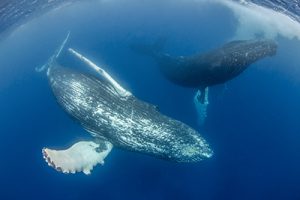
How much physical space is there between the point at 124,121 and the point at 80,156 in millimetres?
1692

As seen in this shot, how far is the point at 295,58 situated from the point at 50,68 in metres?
10.3

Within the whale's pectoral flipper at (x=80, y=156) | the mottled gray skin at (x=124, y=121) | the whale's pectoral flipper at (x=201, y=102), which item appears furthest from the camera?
the whale's pectoral flipper at (x=201, y=102)

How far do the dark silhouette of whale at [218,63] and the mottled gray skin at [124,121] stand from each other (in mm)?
3242

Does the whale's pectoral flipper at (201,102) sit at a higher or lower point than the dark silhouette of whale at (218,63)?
lower

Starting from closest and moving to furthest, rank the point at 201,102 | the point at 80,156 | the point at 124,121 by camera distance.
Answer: the point at 124,121
the point at 80,156
the point at 201,102

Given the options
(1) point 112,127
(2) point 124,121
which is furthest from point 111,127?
(2) point 124,121

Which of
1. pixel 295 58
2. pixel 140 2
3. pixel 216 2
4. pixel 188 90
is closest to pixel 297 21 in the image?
pixel 295 58

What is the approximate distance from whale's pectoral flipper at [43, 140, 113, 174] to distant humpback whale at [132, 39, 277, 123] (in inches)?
175

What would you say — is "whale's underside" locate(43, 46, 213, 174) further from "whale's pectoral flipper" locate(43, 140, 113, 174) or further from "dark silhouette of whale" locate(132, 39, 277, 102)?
"dark silhouette of whale" locate(132, 39, 277, 102)

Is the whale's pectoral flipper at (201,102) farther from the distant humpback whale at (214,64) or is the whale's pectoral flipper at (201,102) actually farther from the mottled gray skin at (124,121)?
the mottled gray skin at (124,121)

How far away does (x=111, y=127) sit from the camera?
975 centimetres

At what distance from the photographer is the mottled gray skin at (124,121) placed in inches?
366

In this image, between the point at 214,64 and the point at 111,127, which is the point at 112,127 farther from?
the point at 214,64

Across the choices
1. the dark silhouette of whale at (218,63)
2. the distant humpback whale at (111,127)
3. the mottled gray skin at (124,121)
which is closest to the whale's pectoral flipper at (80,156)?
the distant humpback whale at (111,127)
